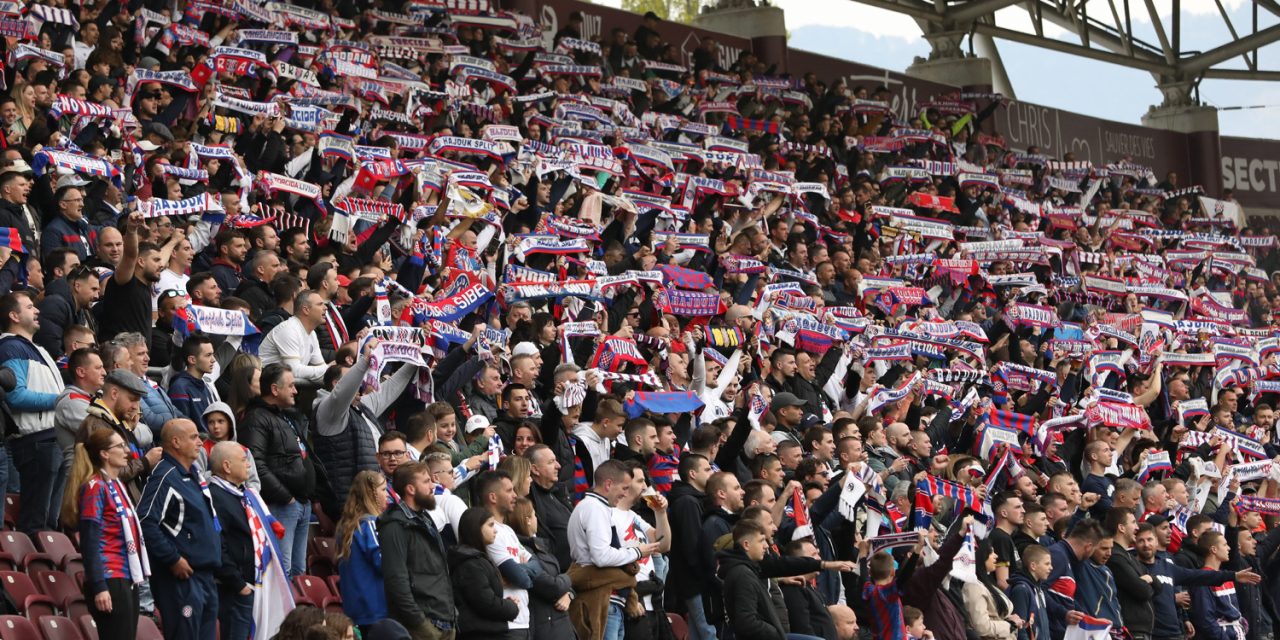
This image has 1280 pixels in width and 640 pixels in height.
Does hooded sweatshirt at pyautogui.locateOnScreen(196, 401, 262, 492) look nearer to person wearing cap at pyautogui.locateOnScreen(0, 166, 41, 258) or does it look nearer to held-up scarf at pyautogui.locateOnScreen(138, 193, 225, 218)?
person wearing cap at pyautogui.locateOnScreen(0, 166, 41, 258)

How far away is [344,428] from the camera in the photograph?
359 inches

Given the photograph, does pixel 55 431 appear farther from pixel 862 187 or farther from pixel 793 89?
pixel 793 89

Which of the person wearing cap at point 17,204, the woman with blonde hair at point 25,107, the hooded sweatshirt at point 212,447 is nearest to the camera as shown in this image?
the hooded sweatshirt at point 212,447

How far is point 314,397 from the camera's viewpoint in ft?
31.6

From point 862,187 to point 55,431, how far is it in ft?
46.4

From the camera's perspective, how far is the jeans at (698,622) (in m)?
9.45

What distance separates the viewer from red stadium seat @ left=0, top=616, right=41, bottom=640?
712 cm

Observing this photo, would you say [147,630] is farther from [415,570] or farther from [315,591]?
[415,570]

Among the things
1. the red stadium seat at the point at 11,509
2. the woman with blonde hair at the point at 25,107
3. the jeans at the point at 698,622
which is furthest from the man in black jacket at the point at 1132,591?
the woman with blonde hair at the point at 25,107

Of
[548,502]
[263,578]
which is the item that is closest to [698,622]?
[548,502]

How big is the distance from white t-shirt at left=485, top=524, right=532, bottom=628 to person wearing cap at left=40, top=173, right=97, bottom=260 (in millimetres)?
4013

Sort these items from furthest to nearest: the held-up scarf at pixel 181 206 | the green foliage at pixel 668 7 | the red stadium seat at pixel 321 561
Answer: the green foliage at pixel 668 7
the held-up scarf at pixel 181 206
the red stadium seat at pixel 321 561

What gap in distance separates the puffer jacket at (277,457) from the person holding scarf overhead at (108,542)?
3.66ft

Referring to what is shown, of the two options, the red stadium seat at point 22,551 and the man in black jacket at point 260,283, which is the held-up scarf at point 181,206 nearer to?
the man in black jacket at point 260,283
